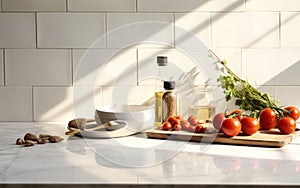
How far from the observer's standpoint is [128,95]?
211 cm

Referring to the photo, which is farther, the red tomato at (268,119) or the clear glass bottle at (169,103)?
the clear glass bottle at (169,103)

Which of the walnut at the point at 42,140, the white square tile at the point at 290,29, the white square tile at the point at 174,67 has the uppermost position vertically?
the white square tile at the point at 290,29

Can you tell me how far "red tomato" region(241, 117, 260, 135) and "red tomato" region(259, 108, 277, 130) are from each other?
0.32 feet

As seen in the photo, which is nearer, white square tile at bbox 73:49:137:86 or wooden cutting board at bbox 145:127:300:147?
wooden cutting board at bbox 145:127:300:147

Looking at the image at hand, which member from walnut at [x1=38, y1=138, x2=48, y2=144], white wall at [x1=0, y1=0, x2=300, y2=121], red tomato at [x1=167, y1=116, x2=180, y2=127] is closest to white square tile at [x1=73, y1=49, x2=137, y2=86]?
white wall at [x1=0, y1=0, x2=300, y2=121]

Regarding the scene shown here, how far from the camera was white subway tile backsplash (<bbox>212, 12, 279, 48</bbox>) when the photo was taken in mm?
2068

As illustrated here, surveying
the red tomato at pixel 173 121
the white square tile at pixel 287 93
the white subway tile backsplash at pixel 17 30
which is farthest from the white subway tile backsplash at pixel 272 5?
the white subway tile backsplash at pixel 17 30

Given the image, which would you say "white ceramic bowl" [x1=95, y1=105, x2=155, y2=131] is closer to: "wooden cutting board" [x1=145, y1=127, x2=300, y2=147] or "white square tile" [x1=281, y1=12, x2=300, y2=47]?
"wooden cutting board" [x1=145, y1=127, x2=300, y2=147]

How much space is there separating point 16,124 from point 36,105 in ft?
0.34

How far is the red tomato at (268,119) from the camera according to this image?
1.84 metres

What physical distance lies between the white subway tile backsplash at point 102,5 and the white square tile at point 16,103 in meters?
0.36

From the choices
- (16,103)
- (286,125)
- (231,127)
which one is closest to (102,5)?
(16,103)

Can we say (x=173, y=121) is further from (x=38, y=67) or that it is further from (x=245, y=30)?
(x=38, y=67)

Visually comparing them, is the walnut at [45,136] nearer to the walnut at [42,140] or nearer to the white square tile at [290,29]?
the walnut at [42,140]
